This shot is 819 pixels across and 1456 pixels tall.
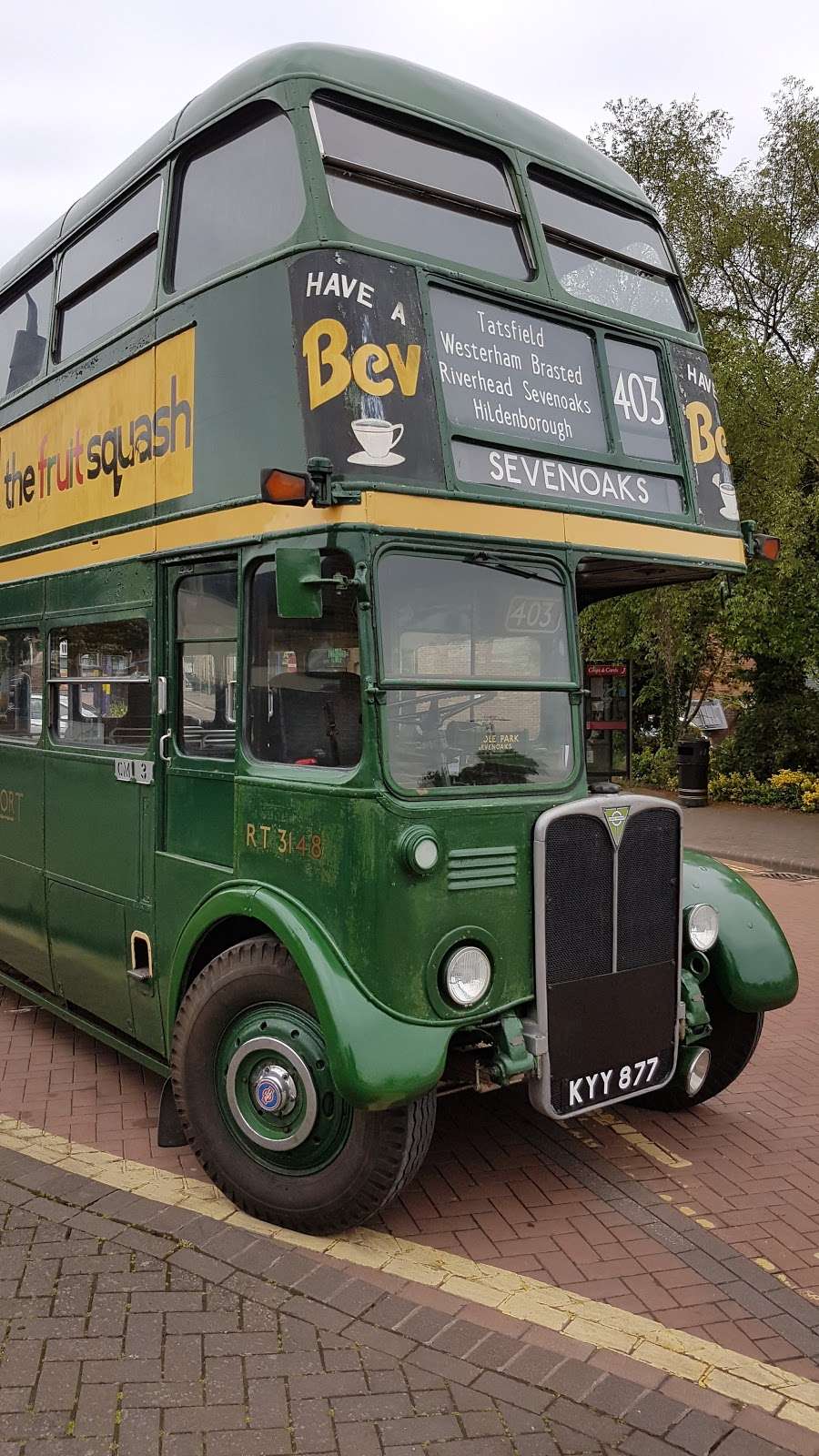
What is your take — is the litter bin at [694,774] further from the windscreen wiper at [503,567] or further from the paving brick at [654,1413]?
the paving brick at [654,1413]

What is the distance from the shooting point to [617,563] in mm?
4938

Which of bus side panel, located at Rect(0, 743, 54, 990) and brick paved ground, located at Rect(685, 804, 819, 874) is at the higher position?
bus side panel, located at Rect(0, 743, 54, 990)

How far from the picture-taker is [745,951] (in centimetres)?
510

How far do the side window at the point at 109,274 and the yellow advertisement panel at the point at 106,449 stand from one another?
12.0 inches

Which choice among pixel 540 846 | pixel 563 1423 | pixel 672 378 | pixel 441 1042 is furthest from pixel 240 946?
pixel 672 378

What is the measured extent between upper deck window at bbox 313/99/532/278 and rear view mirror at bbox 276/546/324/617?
1296mm

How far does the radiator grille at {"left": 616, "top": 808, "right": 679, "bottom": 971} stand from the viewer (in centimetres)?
458

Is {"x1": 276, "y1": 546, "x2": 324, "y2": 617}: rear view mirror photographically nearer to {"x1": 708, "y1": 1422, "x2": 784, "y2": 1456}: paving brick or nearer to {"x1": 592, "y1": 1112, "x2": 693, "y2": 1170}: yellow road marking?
{"x1": 708, "y1": 1422, "x2": 784, "y2": 1456}: paving brick

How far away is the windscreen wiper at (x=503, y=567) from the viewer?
4.26 meters

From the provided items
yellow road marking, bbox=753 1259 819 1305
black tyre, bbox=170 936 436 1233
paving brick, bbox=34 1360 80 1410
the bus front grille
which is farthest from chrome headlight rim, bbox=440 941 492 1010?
paving brick, bbox=34 1360 80 1410

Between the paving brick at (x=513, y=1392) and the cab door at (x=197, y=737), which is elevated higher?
the cab door at (x=197, y=737)

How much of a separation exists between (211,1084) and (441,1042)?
1.10 metres

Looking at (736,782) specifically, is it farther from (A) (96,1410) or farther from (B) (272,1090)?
(A) (96,1410)

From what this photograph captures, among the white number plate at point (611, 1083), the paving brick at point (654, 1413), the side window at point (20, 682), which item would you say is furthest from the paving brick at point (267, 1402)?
the side window at point (20, 682)
